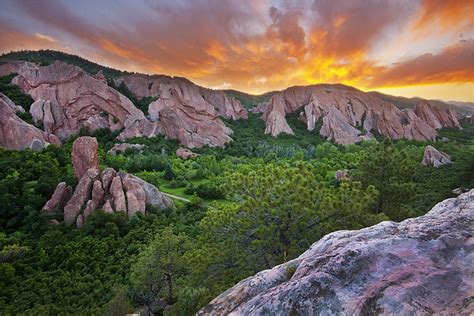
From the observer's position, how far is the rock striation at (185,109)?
206 feet

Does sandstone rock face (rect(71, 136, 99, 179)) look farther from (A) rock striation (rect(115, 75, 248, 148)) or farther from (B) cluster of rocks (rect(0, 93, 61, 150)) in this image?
(A) rock striation (rect(115, 75, 248, 148))

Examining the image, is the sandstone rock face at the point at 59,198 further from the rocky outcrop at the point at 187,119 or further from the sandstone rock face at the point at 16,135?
the rocky outcrop at the point at 187,119

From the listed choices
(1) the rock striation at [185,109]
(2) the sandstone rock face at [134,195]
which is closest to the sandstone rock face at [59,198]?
(2) the sandstone rock face at [134,195]

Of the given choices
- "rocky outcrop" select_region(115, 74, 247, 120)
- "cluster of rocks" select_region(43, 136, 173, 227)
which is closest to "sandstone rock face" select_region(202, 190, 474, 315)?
"cluster of rocks" select_region(43, 136, 173, 227)

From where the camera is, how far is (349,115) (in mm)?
88188

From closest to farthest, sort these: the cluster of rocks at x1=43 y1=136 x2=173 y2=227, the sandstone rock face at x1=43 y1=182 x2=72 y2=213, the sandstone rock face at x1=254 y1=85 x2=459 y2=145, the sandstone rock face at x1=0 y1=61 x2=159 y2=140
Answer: the cluster of rocks at x1=43 y1=136 x2=173 y2=227 → the sandstone rock face at x1=43 y1=182 x2=72 y2=213 → the sandstone rock face at x1=0 y1=61 x2=159 y2=140 → the sandstone rock face at x1=254 y1=85 x2=459 y2=145

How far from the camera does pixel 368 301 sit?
2533 millimetres

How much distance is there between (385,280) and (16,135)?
51475 mm

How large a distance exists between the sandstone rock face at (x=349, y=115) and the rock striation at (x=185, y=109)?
1375cm

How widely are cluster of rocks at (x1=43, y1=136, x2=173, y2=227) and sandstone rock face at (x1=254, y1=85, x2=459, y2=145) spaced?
57.0 m

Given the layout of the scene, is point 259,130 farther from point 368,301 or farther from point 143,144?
point 368,301

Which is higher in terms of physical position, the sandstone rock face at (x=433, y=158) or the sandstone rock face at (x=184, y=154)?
the sandstone rock face at (x=433, y=158)

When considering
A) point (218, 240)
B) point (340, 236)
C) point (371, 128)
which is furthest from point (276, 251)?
point (371, 128)

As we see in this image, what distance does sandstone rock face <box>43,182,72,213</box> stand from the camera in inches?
912
